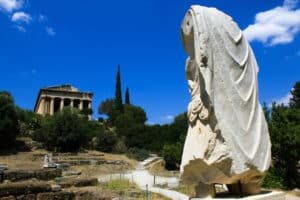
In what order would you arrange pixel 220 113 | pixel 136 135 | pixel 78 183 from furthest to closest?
pixel 136 135 → pixel 78 183 → pixel 220 113

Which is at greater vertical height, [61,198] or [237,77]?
[237,77]

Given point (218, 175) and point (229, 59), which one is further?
point (229, 59)

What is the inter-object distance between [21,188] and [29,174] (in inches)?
227

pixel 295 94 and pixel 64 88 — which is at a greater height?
pixel 64 88

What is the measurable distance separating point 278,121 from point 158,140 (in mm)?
22268

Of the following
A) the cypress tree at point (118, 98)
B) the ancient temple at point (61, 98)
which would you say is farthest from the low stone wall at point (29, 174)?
the ancient temple at point (61, 98)

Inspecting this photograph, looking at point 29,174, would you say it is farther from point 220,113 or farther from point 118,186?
point 220,113

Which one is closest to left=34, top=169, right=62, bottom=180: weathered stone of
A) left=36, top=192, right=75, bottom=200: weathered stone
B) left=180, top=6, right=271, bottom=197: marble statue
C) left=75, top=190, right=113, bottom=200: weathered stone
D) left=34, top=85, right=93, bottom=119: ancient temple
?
left=36, top=192, right=75, bottom=200: weathered stone

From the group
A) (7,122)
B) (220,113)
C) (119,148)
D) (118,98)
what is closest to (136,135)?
(119,148)

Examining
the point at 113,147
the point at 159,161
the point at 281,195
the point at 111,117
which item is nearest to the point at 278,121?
the point at 281,195

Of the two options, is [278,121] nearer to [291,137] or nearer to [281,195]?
[291,137]

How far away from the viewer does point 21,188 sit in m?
9.71

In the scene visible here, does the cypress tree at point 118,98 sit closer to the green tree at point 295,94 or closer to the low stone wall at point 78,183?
the green tree at point 295,94

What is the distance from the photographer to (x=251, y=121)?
4.02 metres
